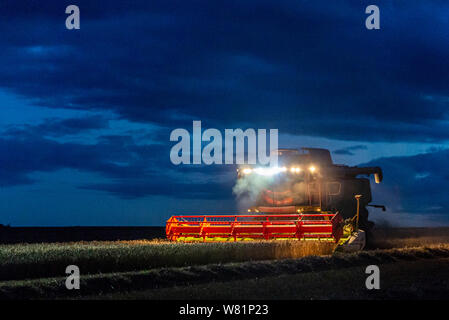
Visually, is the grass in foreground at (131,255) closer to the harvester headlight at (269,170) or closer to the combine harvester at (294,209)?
the combine harvester at (294,209)

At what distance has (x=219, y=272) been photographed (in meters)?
16.3

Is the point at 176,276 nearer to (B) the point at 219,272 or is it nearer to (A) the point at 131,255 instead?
(B) the point at 219,272

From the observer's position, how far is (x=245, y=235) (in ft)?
76.4

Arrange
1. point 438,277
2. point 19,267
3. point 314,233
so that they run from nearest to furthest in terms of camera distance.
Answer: point 438,277
point 19,267
point 314,233

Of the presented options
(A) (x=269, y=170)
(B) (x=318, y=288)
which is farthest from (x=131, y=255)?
(A) (x=269, y=170)

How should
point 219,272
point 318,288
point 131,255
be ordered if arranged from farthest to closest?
point 131,255
point 219,272
point 318,288

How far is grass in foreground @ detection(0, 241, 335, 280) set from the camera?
16.9 metres

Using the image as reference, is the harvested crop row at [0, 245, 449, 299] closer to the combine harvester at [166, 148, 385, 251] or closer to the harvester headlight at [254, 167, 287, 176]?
the combine harvester at [166, 148, 385, 251]

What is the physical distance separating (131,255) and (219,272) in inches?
135

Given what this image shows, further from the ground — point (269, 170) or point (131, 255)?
point (269, 170)

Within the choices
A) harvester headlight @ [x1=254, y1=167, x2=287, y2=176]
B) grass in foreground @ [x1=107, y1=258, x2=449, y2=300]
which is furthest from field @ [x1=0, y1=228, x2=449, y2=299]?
harvester headlight @ [x1=254, y1=167, x2=287, y2=176]
